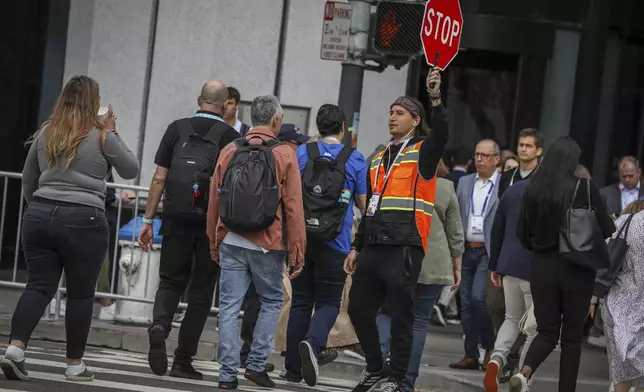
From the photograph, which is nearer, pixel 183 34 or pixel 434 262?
pixel 434 262

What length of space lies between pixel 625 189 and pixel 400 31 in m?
5.08

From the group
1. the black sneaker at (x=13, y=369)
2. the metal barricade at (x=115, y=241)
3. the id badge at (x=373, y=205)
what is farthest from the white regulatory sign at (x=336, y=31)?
the black sneaker at (x=13, y=369)

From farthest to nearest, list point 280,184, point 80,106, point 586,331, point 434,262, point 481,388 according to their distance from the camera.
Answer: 1. point 586,331
2. point 481,388
3. point 434,262
4. point 280,184
5. point 80,106

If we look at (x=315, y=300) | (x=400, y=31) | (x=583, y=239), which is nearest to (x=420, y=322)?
(x=315, y=300)

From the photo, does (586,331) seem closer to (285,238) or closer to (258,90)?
(258,90)

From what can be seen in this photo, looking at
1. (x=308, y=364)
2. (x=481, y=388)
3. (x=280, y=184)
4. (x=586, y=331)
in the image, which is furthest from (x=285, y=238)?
(x=586, y=331)

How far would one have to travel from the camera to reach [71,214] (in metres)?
8.70

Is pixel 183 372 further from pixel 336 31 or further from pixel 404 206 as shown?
pixel 336 31

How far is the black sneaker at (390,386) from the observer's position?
9250mm

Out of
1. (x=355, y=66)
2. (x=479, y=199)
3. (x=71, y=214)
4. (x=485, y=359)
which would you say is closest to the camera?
(x=71, y=214)

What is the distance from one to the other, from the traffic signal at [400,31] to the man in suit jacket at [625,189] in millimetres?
4736

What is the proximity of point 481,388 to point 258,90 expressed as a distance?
5975mm

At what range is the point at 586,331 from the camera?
15.5 m

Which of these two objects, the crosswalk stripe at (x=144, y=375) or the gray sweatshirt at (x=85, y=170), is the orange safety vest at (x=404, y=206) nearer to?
the crosswalk stripe at (x=144, y=375)
